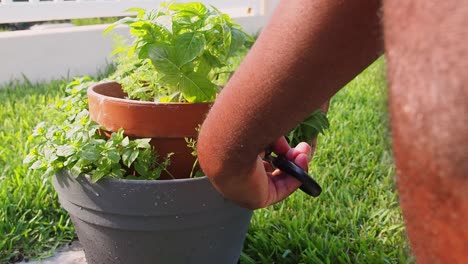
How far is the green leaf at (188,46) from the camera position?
1599 mm

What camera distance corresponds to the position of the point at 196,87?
165 cm

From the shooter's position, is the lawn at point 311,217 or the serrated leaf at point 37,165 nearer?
the serrated leaf at point 37,165

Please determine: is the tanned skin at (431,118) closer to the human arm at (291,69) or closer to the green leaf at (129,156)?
the human arm at (291,69)

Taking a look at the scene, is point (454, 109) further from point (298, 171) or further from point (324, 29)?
point (298, 171)

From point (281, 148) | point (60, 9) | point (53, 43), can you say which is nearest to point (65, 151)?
point (281, 148)

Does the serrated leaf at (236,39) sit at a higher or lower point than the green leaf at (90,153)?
higher

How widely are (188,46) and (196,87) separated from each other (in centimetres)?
11

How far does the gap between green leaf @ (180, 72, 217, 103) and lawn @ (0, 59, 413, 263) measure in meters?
0.47

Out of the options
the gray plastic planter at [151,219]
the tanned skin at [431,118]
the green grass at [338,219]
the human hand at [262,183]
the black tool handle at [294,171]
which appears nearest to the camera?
the tanned skin at [431,118]

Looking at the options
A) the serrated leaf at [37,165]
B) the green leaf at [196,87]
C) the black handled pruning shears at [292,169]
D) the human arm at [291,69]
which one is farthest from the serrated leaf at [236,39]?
the human arm at [291,69]

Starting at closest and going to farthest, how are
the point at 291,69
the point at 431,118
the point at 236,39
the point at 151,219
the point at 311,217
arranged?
the point at 431,118 < the point at 291,69 < the point at 151,219 < the point at 236,39 < the point at 311,217

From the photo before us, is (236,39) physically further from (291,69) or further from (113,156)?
(291,69)

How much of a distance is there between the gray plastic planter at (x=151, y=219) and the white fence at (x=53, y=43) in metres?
2.89

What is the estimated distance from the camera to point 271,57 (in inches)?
29.0
